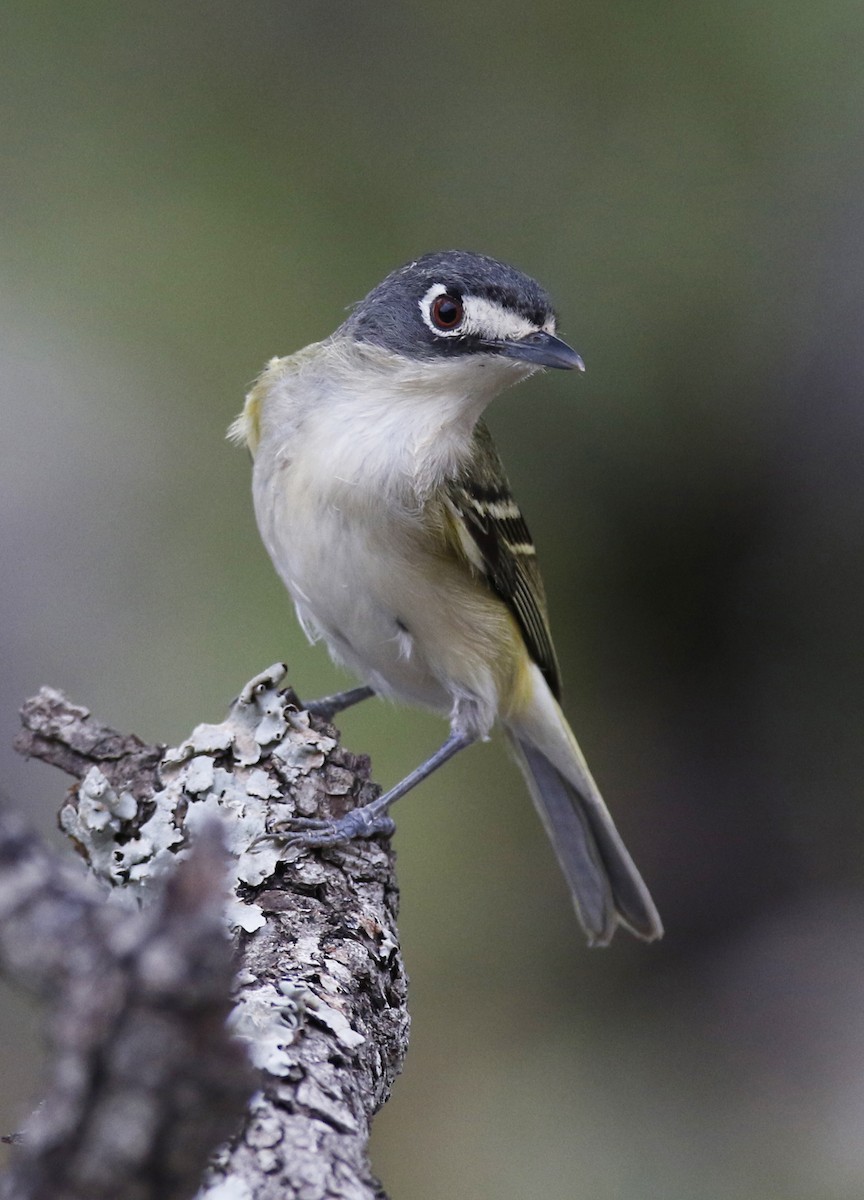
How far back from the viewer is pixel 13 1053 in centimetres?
558

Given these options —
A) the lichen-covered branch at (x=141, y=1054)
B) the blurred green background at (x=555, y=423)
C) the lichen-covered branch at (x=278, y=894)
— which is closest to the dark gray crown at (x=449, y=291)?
the lichen-covered branch at (x=278, y=894)

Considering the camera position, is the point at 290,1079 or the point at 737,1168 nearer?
the point at 290,1079

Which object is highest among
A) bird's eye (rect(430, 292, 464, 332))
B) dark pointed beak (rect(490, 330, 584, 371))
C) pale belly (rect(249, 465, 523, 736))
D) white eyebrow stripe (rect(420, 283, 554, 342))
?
bird's eye (rect(430, 292, 464, 332))

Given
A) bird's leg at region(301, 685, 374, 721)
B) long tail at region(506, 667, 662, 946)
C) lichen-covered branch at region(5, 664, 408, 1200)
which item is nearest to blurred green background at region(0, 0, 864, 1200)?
bird's leg at region(301, 685, 374, 721)

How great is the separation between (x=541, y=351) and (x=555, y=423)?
2466 millimetres

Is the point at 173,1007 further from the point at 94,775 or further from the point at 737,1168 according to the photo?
the point at 737,1168

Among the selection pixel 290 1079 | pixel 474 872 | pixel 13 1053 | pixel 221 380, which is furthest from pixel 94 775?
pixel 221 380

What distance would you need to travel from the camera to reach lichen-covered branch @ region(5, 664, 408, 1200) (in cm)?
215

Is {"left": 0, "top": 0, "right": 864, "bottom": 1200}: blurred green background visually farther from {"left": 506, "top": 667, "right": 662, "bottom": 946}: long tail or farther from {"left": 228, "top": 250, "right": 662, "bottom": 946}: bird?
{"left": 228, "top": 250, "right": 662, "bottom": 946}: bird

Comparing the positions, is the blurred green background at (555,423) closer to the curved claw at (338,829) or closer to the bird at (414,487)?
the bird at (414,487)

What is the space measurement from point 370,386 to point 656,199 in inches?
118

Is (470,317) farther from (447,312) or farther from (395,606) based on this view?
(395,606)

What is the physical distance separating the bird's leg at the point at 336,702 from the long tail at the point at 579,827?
694mm

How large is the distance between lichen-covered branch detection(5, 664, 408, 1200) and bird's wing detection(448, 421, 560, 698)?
1126mm
